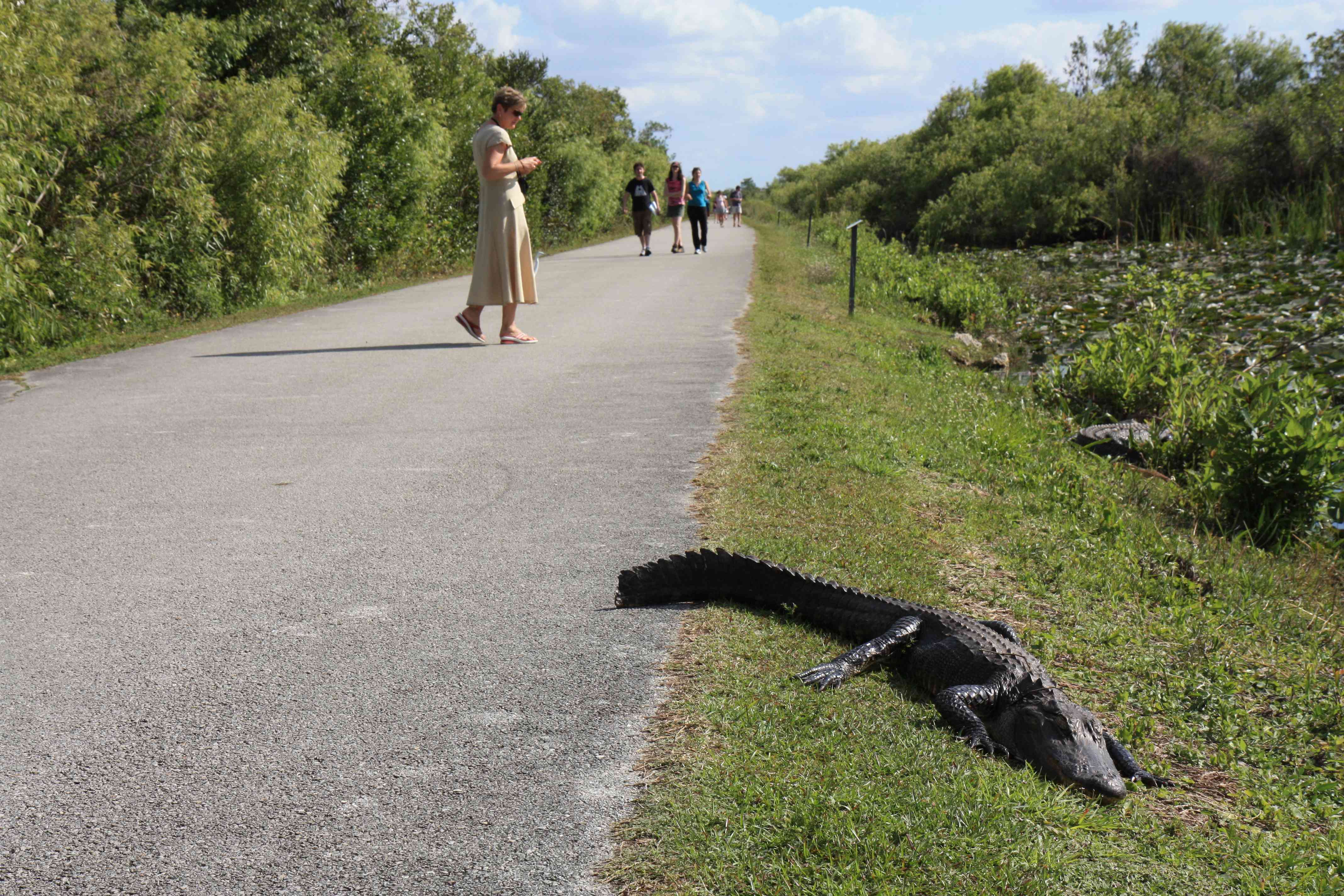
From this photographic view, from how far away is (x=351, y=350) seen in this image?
10539 mm

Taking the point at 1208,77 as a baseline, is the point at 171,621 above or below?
below

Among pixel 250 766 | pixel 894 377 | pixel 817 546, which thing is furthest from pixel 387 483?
pixel 894 377

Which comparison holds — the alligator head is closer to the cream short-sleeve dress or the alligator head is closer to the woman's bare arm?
the woman's bare arm

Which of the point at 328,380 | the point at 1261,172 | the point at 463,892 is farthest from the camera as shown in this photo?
the point at 1261,172

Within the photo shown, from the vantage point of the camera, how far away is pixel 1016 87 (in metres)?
46.0

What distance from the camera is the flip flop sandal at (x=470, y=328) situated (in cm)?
1066

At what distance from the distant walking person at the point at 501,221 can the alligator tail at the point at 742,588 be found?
631 cm

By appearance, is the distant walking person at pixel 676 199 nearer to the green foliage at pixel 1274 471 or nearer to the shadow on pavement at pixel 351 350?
the shadow on pavement at pixel 351 350

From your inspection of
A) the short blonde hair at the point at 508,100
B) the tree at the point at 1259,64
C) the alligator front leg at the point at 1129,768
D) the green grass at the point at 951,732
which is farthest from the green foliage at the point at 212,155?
the tree at the point at 1259,64

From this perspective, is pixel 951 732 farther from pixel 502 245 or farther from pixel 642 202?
pixel 642 202

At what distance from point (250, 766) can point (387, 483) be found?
9.59 ft

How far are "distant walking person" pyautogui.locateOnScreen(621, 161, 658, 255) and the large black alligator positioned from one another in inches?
795

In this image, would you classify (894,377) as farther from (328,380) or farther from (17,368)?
(17,368)

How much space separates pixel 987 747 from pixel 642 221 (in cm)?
2350
